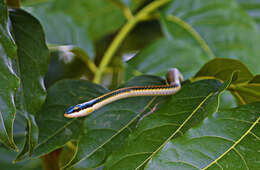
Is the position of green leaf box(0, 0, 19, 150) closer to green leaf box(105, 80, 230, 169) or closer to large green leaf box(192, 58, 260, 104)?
green leaf box(105, 80, 230, 169)

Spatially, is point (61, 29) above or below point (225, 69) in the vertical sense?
below

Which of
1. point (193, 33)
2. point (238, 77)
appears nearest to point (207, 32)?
point (193, 33)

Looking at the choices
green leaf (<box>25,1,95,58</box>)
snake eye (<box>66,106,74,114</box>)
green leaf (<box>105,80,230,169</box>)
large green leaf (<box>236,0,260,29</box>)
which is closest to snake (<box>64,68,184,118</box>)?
snake eye (<box>66,106,74,114</box>)

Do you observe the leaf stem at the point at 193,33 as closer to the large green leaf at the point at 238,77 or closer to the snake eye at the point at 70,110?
the large green leaf at the point at 238,77

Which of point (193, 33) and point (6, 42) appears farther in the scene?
point (193, 33)

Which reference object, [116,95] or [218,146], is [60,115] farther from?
[218,146]

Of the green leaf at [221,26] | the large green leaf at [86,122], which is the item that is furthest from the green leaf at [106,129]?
the green leaf at [221,26]
